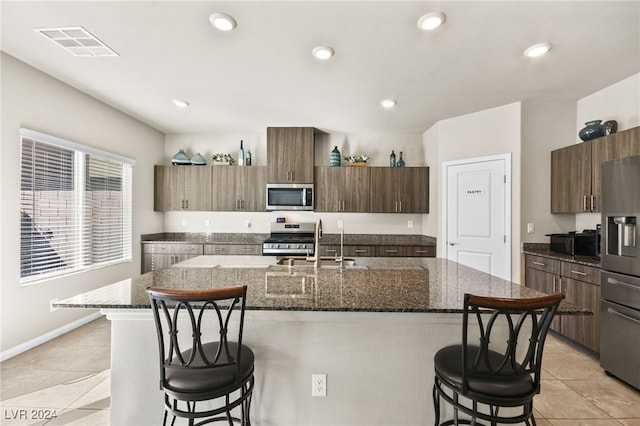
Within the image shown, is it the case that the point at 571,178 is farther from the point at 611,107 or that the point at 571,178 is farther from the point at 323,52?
the point at 323,52

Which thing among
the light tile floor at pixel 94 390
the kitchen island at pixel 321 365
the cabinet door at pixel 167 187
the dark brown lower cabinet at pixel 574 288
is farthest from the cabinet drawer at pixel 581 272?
the cabinet door at pixel 167 187

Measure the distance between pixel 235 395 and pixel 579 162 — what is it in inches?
152

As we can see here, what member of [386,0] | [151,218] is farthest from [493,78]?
[151,218]

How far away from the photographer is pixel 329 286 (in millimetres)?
1698

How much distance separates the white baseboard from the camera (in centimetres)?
261

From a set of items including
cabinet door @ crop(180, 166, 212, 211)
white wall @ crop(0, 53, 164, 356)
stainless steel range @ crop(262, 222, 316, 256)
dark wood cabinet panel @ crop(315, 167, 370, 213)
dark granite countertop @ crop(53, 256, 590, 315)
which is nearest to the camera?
dark granite countertop @ crop(53, 256, 590, 315)

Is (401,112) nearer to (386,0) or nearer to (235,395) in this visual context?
(386,0)

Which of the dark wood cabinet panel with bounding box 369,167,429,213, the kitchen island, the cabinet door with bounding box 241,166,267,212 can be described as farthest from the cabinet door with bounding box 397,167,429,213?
the kitchen island

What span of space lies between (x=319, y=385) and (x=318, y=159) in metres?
3.88

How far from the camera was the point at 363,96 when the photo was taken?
3326 millimetres

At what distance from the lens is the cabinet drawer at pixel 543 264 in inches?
119

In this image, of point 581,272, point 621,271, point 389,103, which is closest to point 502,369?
point 621,271

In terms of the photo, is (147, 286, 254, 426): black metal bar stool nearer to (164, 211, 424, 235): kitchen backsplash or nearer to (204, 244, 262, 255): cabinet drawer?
(204, 244, 262, 255): cabinet drawer

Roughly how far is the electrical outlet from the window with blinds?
2997mm
